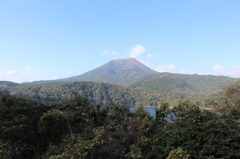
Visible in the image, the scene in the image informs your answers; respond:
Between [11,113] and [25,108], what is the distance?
0.74 metres

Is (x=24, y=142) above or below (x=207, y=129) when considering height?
below

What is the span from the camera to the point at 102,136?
22.2ft

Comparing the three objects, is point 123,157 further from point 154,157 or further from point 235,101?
point 235,101

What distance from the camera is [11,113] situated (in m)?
A: 8.67

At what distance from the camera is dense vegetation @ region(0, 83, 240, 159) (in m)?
5.78

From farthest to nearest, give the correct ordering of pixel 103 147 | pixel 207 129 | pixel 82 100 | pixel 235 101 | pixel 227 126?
1. pixel 235 101
2. pixel 82 100
3. pixel 227 126
4. pixel 207 129
5. pixel 103 147

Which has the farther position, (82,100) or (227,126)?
(82,100)

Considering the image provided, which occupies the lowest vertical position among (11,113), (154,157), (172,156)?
(154,157)

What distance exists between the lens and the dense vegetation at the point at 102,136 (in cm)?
578

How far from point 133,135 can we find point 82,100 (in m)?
6.91

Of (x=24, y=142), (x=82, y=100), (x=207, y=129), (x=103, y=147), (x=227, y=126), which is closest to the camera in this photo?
(x=103, y=147)

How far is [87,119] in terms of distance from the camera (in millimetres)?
11766

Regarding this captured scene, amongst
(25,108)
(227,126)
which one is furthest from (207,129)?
(25,108)

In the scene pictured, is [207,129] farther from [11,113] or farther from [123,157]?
[11,113]
